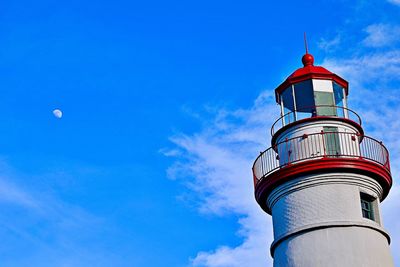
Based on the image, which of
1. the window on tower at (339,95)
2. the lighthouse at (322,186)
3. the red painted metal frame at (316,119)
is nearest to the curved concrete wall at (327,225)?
the lighthouse at (322,186)

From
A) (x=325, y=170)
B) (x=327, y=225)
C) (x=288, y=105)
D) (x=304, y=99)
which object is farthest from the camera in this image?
(x=288, y=105)

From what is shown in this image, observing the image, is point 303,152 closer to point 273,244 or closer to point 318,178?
point 318,178

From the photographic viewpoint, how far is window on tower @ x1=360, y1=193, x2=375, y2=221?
56.0 feet

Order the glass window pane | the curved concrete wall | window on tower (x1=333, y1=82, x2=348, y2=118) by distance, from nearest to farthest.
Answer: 1. the curved concrete wall
2. the glass window pane
3. window on tower (x1=333, y1=82, x2=348, y2=118)

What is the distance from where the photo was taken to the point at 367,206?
17.2m

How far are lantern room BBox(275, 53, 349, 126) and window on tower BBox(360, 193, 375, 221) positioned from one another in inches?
90.4

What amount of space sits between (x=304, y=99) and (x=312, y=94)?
0.84ft

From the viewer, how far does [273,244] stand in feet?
56.4

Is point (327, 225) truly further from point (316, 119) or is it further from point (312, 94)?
point (312, 94)

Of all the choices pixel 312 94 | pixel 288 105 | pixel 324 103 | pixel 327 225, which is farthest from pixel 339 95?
pixel 327 225

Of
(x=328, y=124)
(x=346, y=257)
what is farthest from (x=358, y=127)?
(x=346, y=257)

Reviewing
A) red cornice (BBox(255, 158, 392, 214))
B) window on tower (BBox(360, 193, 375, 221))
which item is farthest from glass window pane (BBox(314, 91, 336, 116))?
window on tower (BBox(360, 193, 375, 221))

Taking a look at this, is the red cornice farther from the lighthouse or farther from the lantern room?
the lantern room

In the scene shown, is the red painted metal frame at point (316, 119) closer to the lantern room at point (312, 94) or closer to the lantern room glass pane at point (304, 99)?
the lantern room at point (312, 94)
